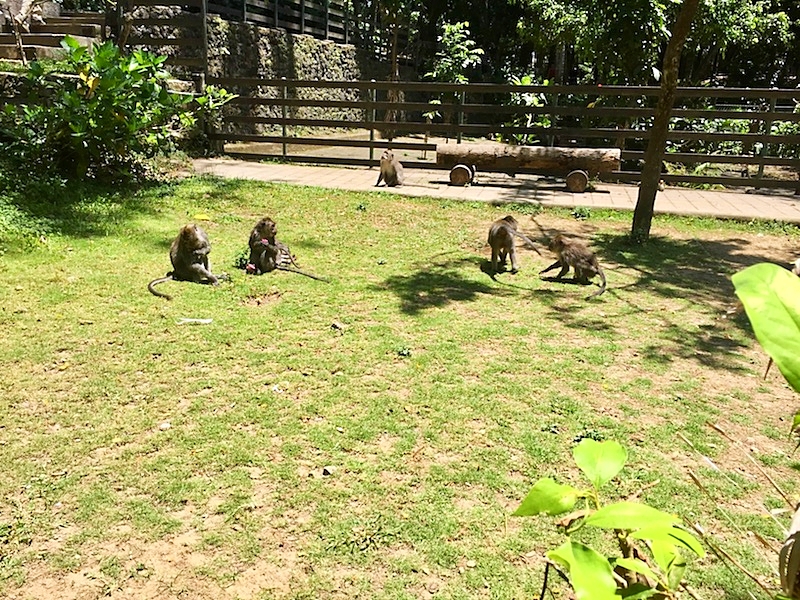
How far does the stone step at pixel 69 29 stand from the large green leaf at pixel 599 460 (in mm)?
16158

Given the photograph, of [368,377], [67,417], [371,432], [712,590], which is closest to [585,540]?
[712,590]

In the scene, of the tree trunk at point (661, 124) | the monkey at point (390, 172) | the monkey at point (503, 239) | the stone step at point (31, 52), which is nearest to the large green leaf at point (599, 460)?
the monkey at point (503, 239)

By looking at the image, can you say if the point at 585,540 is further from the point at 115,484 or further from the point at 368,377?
the point at 115,484

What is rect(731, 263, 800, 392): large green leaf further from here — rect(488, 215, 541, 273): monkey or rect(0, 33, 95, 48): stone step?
rect(0, 33, 95, 48): stone step

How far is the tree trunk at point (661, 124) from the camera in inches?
278

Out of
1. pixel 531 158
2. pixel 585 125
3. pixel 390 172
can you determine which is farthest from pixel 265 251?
pixel 585 125

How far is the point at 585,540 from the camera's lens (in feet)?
9.18

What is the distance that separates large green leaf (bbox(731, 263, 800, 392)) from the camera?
1.88 feet

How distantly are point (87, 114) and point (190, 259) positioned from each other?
4.22 metres

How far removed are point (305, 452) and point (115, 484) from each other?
3.16 feet

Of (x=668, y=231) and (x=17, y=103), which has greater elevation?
(x=17, y=103)

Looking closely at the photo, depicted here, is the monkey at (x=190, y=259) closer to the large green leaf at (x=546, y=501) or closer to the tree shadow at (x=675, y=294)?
the tree shadow at (x=675, y=294)

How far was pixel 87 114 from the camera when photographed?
344 inches

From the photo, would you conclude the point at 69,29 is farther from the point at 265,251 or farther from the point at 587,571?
A: the point at 587,571
